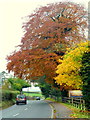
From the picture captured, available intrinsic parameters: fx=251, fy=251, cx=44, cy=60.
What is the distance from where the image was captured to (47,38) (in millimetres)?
38312

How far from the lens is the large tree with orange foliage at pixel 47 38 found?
35.6 meters

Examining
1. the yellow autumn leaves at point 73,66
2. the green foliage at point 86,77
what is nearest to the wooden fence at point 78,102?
the green foliage at point 86,77

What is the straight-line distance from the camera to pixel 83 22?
3866 centimetres

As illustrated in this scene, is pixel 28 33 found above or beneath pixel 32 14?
beneath

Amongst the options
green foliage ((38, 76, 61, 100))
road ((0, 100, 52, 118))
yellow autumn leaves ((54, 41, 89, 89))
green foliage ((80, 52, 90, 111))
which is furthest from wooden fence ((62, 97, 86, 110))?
green foliage ((38, 76, 61, 100))

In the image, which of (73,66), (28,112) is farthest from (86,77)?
(28,112)

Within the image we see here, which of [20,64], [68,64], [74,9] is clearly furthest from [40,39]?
[68,64]

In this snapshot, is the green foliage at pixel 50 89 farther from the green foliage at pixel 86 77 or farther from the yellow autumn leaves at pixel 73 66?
the green foliage at pixel 86 77

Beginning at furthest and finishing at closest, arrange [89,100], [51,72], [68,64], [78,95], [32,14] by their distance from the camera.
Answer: [32,14]
[51,72]
[78,95]
[68,64]
[89,100]

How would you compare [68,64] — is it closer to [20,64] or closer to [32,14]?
[20,64]

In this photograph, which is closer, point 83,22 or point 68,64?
point 68,64

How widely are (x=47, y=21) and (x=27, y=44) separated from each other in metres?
4.59

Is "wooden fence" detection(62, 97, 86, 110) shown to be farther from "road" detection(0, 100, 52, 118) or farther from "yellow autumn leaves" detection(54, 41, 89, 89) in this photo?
"road" detection(0, 100, 52, 118)

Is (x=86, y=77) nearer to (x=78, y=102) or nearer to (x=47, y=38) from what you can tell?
(x=78, y=102)
